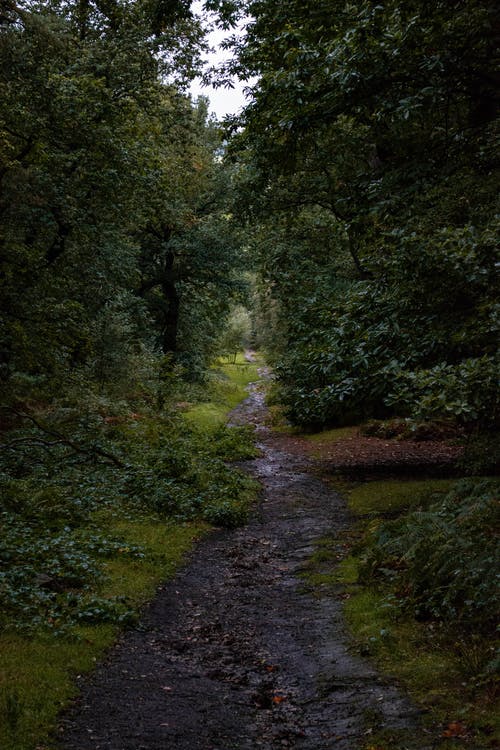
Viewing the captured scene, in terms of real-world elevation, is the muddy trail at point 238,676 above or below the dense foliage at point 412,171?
below

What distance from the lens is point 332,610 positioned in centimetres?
804

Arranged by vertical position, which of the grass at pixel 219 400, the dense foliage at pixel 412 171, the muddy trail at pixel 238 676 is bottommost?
the muddy trail at pixel 238 676

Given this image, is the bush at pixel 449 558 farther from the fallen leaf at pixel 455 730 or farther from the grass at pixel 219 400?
the grass at pixel 219 400

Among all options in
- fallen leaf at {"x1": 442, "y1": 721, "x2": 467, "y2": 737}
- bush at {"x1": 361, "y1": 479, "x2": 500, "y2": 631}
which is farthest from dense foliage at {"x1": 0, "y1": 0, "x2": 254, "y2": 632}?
fallen leaf at {"x1": 442, "y1": 721, "x2": 467, "y2": 737}

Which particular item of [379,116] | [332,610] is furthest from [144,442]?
[379,116]

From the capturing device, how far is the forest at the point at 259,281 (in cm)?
731

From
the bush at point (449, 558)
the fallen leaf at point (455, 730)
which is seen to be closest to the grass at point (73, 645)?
the fallen leaf at point (455, 730)

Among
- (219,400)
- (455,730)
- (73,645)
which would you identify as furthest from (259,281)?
(455,730)

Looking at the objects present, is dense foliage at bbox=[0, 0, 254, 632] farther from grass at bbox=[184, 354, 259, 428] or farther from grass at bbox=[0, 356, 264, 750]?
grass at bbox=[184, 354, 259, 428]

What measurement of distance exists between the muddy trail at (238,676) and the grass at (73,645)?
0.19m

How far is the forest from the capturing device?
7312 millimetres

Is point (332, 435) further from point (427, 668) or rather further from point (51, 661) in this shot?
point (51, 661)

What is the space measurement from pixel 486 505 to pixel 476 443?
4327 mm

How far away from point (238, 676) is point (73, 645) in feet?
5.88
